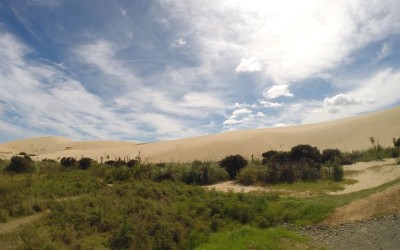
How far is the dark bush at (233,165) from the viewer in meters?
22.3

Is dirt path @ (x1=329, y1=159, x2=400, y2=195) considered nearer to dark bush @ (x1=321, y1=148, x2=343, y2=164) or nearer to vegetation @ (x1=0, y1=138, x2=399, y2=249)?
vegetation @ (x1=0, y1=138, x2=399, y2=249)

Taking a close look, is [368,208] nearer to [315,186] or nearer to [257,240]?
[257,240]

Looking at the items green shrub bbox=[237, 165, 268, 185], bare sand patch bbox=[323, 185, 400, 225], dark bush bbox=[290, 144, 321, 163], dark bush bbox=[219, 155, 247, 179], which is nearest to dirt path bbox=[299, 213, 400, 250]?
bare sand patch bbox=[323, 185, 400, 225]

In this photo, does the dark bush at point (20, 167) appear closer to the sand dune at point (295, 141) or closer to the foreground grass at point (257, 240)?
the foreground grass at point (257, 240)

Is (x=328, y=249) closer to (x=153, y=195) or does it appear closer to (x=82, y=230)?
(x=82, y=230)

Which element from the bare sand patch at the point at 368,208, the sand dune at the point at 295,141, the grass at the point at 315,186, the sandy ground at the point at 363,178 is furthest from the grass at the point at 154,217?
the sand dune at the point at 295,141

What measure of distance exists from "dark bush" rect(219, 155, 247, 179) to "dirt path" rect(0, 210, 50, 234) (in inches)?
466

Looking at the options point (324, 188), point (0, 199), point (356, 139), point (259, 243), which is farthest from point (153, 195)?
point (356, 139)

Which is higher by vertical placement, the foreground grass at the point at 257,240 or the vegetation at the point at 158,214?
the vegetation at the point at 158,214

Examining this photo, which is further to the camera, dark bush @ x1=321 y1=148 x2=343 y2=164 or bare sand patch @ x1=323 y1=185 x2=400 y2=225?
dark bush @ x1=321 y1=148 x2=343 y2=164

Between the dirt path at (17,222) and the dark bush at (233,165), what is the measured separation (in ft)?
38.8

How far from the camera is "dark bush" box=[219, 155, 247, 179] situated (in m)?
22.3

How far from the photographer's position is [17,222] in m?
11.8

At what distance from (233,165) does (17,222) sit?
43.5 ft
